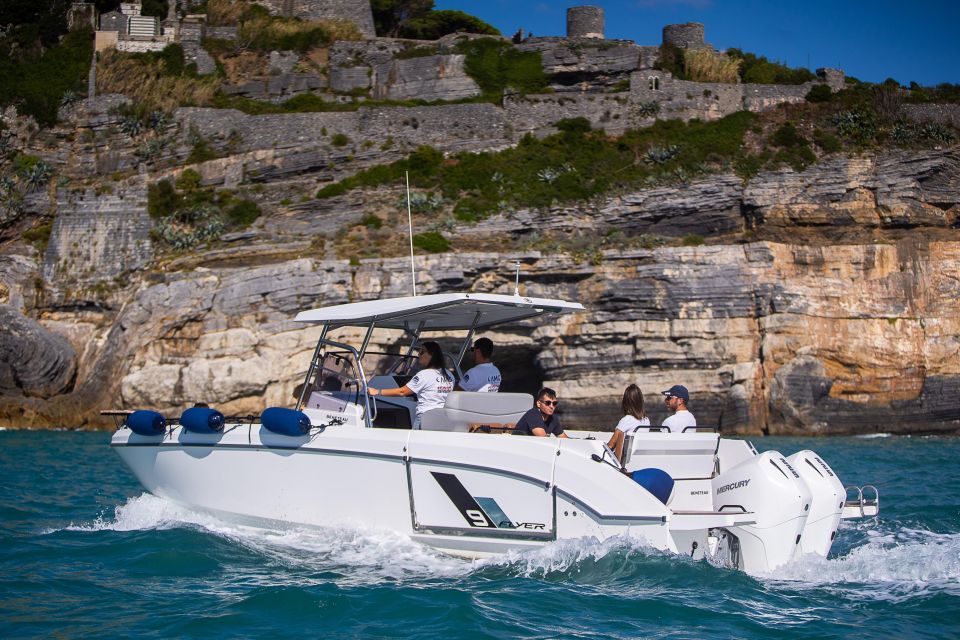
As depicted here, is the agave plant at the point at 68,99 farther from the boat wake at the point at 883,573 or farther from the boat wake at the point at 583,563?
the boat wake at the point at 883,573

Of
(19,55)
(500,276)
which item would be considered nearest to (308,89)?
(19,55)

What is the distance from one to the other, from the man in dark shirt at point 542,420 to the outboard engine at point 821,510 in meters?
2.02

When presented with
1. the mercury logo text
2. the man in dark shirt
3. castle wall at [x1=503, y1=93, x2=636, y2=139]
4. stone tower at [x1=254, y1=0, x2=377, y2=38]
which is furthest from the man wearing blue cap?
stone tower at [x1=254, y1=0, x2=377, y2=38]

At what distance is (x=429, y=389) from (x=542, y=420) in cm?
116

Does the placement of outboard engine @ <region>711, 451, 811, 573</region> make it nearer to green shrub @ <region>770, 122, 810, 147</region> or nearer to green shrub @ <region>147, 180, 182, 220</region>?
green shrub @ <region>147, 180, 182, 220</region>

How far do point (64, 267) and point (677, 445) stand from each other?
26.1 m

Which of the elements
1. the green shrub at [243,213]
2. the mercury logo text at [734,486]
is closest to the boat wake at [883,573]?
the mercury logo text at [734,486]

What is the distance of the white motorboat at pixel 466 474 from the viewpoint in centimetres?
725

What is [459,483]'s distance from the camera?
7641 mm

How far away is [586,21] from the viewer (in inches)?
1731

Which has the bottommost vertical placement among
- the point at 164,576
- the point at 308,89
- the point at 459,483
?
the point at 164,576

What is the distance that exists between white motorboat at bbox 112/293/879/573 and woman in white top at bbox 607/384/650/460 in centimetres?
18

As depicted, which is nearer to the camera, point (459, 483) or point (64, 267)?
point (459, 483)

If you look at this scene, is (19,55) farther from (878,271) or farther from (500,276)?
(878,271)
